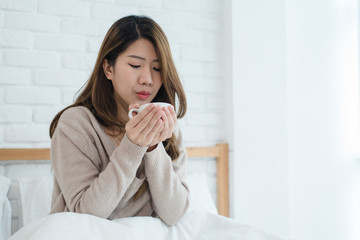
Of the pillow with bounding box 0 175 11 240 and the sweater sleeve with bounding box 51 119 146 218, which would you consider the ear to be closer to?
the sweater sleeve with bounding box 51 119 146 218

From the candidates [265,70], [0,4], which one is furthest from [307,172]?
[0,4]

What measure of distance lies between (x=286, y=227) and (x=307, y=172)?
0.31m

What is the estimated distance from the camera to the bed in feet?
2.14

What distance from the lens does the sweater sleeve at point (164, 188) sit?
91 cm

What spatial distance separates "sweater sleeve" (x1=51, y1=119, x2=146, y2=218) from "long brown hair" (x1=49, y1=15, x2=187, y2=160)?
113 millimetres

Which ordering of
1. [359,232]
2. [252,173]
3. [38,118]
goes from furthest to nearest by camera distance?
[359,232] → [252,173] → [38,118]

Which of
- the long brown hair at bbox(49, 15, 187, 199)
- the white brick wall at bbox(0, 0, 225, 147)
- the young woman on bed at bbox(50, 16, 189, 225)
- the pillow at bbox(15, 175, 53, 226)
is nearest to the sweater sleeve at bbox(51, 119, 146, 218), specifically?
the young woman on bed at bbox(50, 16, 189, 225)

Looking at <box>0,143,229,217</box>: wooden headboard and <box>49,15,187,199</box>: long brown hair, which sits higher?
<box>49,15,187,199</box>: long brown hair

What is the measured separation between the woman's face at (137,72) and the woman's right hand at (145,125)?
0.17m

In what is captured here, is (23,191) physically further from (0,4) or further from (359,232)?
(359,232)

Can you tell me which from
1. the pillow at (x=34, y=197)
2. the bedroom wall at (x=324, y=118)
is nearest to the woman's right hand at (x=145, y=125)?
the pillow at (x=34, y=197)

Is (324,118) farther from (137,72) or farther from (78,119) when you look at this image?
(78,119)

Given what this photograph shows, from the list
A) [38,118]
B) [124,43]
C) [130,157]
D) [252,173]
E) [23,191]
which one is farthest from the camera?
[252,173]

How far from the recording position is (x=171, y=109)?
33.9 inches
